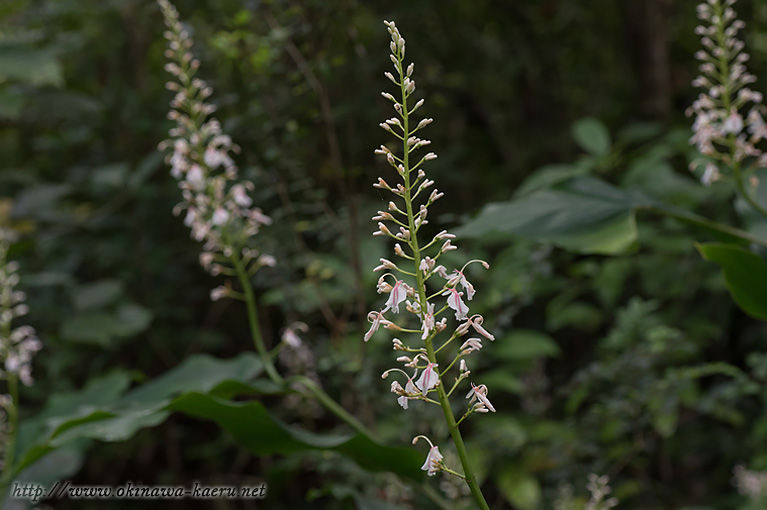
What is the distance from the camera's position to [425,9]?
13.2 feet

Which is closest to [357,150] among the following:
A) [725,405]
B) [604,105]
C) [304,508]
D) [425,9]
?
[425,9]

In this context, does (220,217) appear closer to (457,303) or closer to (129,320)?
(457,303)

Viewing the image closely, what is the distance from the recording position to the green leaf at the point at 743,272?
1489 millimetres

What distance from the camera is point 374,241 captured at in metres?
2.79

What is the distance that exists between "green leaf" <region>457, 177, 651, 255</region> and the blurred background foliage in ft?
0.05

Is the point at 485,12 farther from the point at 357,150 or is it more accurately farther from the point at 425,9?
the point at 357,150

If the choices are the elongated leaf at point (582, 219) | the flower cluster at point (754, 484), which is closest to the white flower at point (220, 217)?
the elongated leaf at point (582, 219)

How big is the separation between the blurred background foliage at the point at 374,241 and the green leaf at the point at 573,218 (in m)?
0.02

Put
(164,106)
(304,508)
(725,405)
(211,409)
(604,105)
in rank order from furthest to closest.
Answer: (604,105), (164,106), (304,508), (725,405), (211,409)

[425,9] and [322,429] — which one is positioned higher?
[425,9]

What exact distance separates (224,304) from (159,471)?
105 cm

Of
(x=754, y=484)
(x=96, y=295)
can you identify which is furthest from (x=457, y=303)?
(x=96, y=295)

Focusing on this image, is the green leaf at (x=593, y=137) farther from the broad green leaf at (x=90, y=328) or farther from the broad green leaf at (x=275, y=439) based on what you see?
the broad green leaf at (x=90, y=328)

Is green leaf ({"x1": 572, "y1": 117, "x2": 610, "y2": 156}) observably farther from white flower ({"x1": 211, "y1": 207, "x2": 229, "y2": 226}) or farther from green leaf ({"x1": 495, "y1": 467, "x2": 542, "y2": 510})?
white flower ({"x1": 211, "y1": 207, "x2": 229, "y2": 226})
